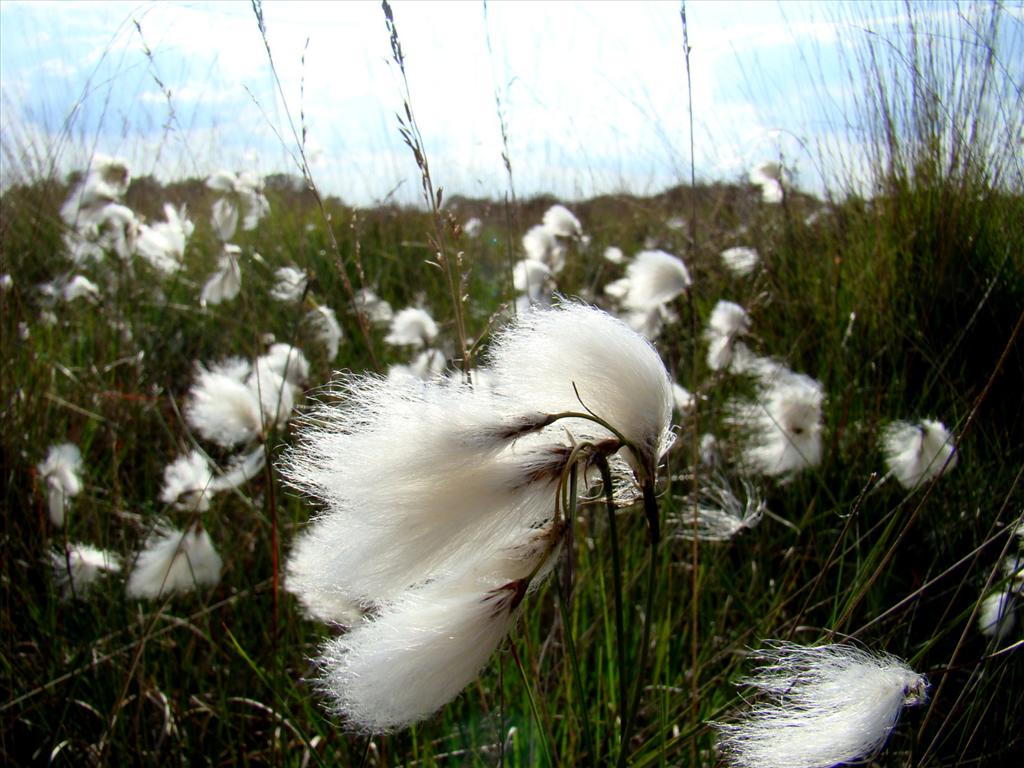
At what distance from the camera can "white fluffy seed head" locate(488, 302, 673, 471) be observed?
2.33ft

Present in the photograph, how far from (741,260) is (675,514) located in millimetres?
2098

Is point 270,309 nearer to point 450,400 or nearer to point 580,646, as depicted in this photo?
point 580,646

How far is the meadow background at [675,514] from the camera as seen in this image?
4.20 feet

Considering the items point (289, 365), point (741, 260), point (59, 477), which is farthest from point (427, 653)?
point (741, 260)

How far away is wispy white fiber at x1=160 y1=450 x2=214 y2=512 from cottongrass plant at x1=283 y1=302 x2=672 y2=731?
125cm

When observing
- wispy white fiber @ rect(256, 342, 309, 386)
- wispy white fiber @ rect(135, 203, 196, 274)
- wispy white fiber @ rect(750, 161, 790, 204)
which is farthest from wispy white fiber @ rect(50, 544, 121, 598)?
wispy white fiber @ rect(750, 161, 790, 204)

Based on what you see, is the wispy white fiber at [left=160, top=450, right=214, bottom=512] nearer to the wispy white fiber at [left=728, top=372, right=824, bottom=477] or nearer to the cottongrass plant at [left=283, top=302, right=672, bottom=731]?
the cottongrass plant at [left=283, top=302, right=672, bottom=731]

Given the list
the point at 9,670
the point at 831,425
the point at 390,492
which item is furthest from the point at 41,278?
the point at 390,492

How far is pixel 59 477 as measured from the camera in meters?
2.02

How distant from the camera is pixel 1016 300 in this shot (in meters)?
2.19

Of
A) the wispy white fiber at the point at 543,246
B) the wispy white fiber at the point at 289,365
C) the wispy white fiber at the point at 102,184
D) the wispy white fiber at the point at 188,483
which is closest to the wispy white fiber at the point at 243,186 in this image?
the wispy white fiber at the point at 102,184

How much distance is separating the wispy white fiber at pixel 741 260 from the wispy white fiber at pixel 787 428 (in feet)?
4.41

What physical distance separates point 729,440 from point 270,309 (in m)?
2.47

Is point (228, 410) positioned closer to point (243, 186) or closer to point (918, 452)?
point (918, 452)
